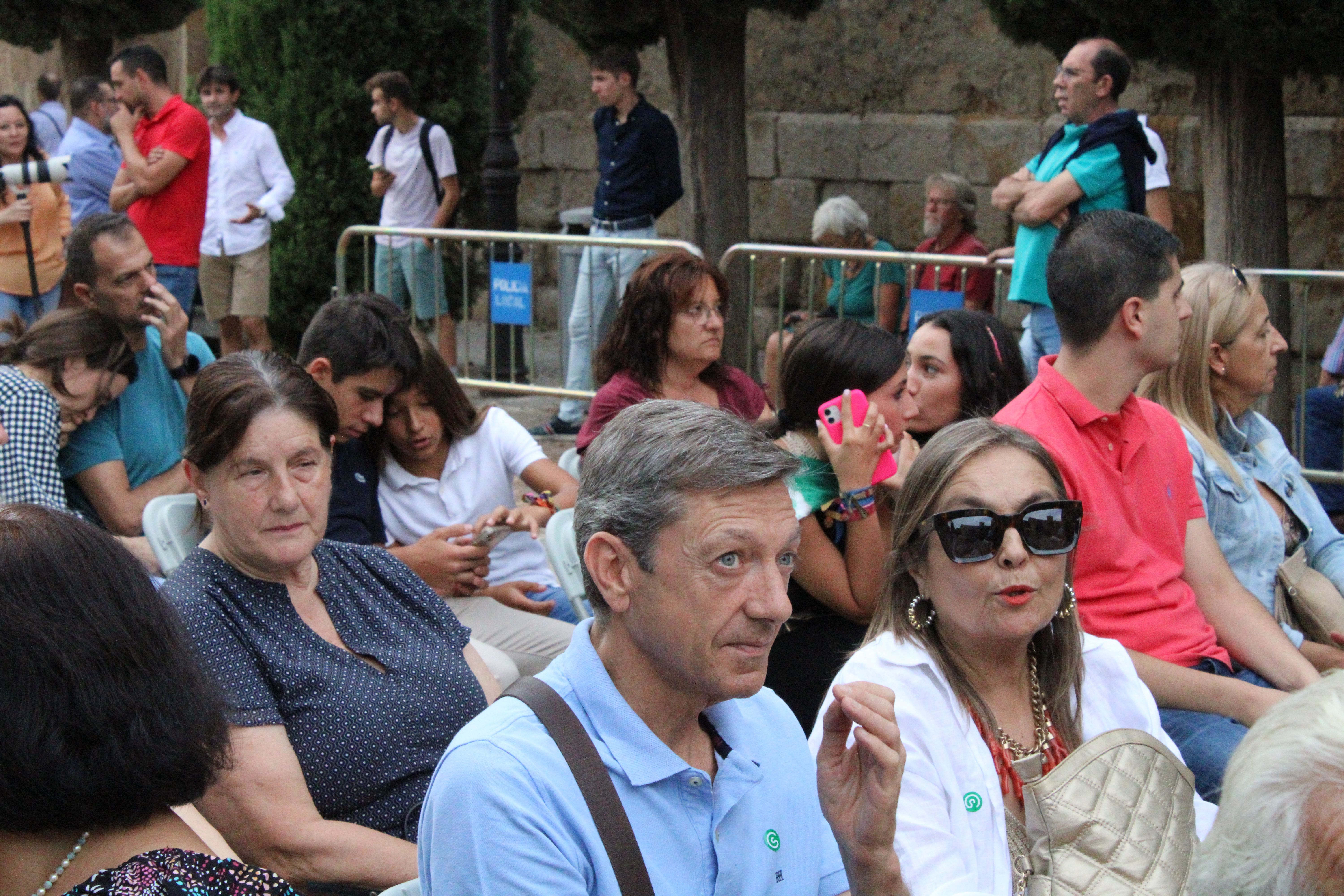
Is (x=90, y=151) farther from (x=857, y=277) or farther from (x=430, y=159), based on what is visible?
(x=857, y=277)

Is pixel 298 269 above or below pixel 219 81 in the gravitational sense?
below

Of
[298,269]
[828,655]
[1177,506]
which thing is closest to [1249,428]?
[1177,506]

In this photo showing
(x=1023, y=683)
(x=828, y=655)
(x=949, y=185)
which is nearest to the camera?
(x=1023, y=683)

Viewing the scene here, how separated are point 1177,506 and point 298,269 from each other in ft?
29.1

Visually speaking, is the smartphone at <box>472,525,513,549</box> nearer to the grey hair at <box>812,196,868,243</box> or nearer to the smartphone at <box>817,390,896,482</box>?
the smartphone at <box>817,390,896,482</box>

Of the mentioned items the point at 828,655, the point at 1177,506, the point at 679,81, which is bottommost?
the point at 828,655

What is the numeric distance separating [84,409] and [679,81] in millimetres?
5734

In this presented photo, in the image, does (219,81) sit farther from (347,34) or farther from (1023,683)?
(1023,683)

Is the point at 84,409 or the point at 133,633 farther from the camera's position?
the point at 84,409

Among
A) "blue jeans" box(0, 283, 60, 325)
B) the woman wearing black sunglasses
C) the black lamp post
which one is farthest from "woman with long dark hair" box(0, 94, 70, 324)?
the woman wearing black sunglasses

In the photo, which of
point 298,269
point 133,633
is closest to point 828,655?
point 133,633

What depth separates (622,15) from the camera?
905 cm

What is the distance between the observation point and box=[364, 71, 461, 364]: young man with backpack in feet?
30.8

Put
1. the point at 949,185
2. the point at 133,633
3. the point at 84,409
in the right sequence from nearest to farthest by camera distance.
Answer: the point at 133,633
the point at 84,409
the point at 949,185
